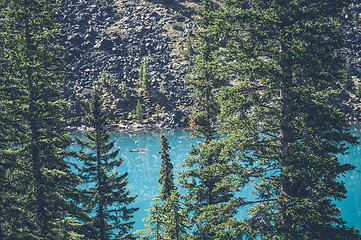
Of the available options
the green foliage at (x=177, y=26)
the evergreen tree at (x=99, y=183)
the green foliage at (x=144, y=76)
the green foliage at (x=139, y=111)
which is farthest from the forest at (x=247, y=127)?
the green foliage at (x=177, y=26)

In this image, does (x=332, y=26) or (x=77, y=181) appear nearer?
(x=332, y=26)

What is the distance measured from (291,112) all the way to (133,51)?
365 ft

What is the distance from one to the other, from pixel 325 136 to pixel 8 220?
12.2 m

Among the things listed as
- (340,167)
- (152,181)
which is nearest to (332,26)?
(340,167)

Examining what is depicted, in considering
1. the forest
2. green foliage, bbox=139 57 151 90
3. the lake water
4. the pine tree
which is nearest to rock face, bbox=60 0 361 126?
the pine tree

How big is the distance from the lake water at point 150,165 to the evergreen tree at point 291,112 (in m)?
19.3

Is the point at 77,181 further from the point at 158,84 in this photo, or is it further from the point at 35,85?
the point at 158,84

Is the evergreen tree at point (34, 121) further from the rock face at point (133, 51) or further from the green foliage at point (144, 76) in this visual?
the green foliage at point (144, 76)

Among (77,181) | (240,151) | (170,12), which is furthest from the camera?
(170,12)

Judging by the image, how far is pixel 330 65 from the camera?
988 cm

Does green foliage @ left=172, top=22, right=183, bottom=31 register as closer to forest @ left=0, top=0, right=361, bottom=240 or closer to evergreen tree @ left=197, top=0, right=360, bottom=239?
forest @ left=0, top=0, right=361, bottom=240

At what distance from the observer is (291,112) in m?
10.2

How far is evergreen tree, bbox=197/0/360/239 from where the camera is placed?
9.25 m

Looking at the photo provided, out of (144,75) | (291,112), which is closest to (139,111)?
(144,75)
